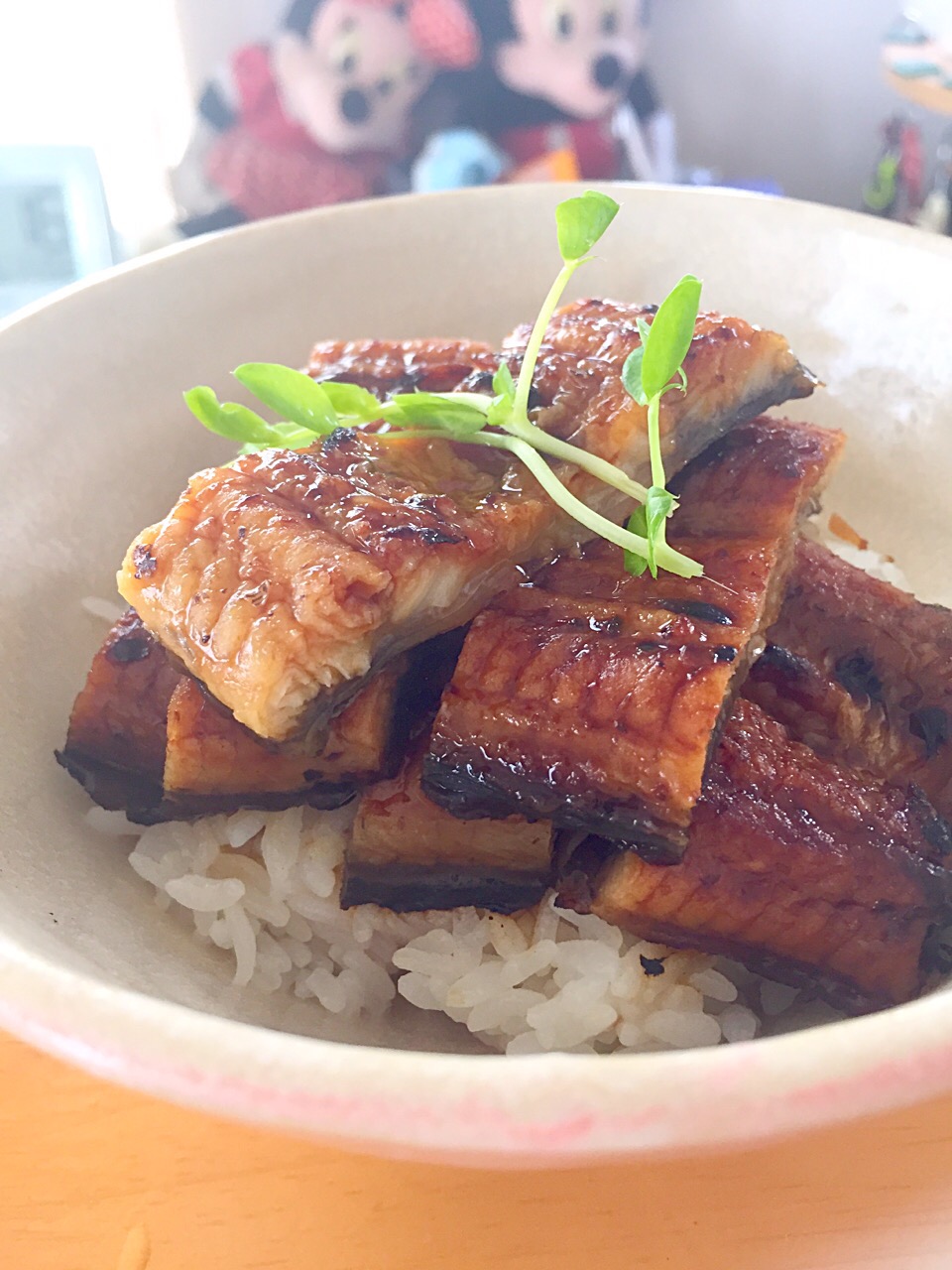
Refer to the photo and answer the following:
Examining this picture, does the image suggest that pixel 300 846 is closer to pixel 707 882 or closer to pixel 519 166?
pixel 707 882

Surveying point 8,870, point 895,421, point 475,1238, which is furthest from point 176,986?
point 895,421

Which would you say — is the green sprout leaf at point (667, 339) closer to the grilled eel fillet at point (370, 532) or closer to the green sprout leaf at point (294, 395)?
the grilled eel fillet at point (370, 532)

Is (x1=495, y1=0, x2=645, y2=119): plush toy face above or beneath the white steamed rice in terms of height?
above

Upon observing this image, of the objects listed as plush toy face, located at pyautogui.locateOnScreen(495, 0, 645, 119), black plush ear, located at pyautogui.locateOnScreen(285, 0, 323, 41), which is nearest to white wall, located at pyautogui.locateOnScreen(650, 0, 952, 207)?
plush toy face, located at pyautogui.locateOnScreen(495, 0, 645, 119)

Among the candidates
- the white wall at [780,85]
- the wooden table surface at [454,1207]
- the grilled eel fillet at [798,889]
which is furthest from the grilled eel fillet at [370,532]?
the white wall at [780,85]

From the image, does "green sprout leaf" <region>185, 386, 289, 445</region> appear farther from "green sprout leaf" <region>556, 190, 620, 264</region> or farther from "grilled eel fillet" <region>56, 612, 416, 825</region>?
"green sprout leaf" <region>556, 190, 620, 264</region>

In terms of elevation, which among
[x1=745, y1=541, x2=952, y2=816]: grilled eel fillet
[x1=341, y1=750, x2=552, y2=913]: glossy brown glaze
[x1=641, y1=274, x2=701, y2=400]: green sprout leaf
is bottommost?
[x1=341, y1=750, x2=552, y2=913]: glossy brown glaze
